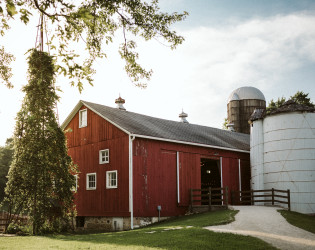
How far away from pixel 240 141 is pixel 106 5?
20.9 metres

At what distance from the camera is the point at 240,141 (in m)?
28.1

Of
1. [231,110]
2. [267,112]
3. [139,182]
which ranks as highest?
[231,110]

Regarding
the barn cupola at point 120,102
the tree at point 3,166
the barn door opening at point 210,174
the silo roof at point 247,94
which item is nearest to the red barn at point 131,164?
the barn cupola at point 120,102

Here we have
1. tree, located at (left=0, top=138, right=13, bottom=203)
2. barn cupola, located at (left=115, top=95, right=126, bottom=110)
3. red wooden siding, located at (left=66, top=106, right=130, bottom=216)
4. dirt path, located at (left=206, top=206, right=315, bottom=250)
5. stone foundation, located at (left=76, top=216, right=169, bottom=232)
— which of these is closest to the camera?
dirt path, located at (left=206, top=206, right=315, bottom=250)

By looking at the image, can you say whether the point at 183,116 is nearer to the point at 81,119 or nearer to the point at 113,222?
the point at 81,119

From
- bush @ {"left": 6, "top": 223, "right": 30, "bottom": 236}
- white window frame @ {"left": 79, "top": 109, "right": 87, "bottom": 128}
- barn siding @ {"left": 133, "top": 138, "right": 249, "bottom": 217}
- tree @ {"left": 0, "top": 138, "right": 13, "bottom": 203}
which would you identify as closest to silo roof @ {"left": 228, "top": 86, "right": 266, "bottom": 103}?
barn siding @ {"left": 133, "top": 138, "right": 249, "bottom": 217}

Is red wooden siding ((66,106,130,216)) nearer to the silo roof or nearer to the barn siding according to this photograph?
the barn siding

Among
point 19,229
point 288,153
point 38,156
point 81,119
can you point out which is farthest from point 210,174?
point 38,156

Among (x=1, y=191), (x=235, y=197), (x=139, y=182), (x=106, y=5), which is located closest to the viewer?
(x=106, y=5)

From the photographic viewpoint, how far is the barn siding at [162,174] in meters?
18.5

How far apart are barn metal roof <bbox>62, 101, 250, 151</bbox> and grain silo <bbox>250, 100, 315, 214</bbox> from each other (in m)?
2.23

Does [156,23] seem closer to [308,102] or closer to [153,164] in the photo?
[153,164]

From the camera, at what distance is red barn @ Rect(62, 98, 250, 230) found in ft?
60.4

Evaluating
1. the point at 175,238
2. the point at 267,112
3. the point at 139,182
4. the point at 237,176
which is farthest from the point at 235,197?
the point at 175,238
